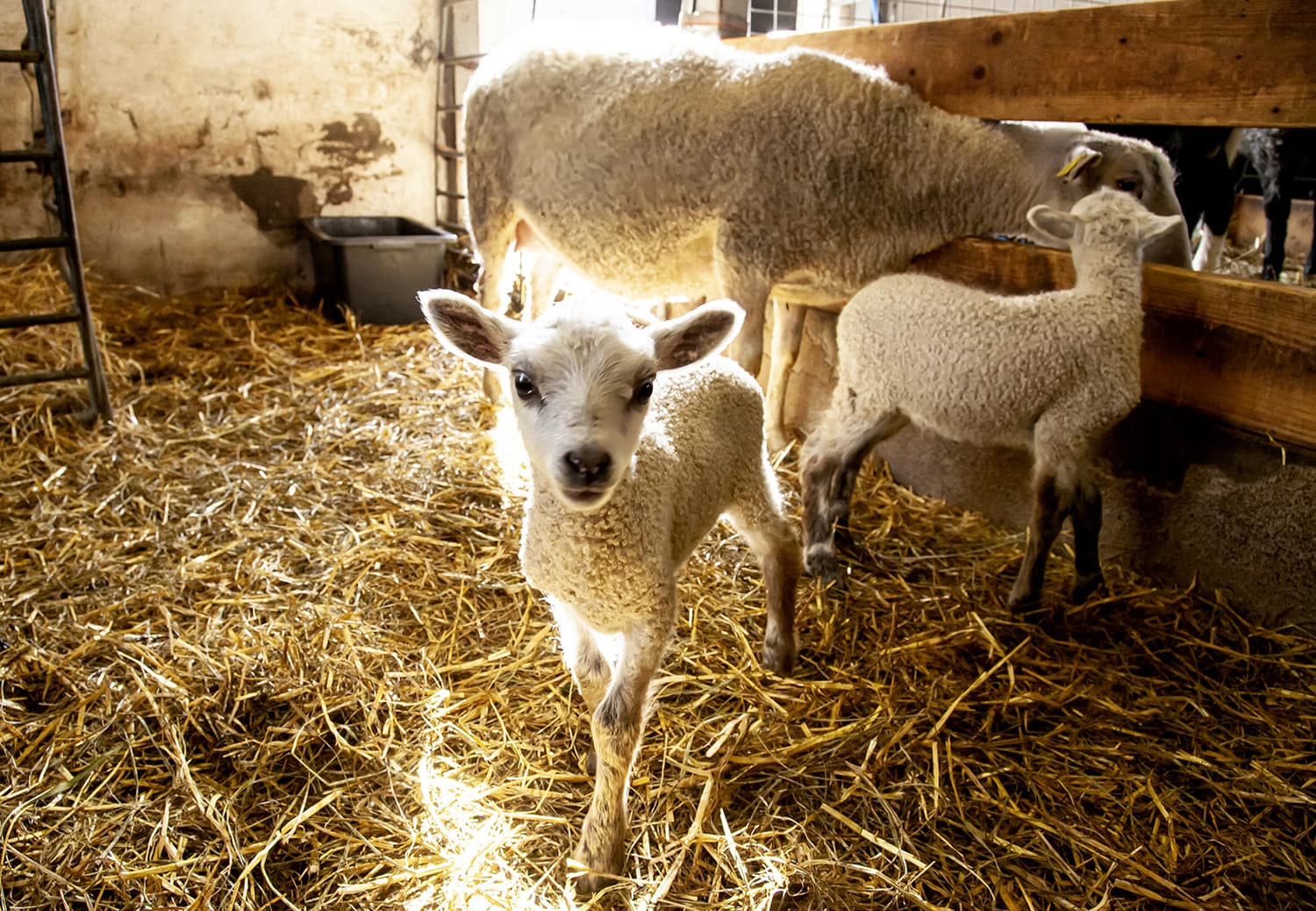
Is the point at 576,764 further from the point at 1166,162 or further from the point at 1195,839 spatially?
the point at 1166,162

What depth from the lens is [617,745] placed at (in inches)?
85.0

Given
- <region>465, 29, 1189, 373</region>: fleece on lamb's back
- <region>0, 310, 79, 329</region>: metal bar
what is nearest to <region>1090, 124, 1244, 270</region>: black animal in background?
<region>465, 29, 1189, 373</region>: fleece on lamb's back

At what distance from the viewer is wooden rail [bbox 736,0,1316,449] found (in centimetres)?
288

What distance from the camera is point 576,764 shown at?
260 centimetres

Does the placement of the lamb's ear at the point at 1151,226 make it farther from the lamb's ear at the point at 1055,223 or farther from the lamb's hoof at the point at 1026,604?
the lamb's hoof at the point at 1026,604

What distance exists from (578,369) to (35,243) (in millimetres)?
3781

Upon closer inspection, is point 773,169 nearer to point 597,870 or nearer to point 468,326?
point 468,326

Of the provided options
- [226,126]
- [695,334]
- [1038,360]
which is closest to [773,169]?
[1038,360]

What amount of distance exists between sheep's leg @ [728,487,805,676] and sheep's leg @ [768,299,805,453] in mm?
1858

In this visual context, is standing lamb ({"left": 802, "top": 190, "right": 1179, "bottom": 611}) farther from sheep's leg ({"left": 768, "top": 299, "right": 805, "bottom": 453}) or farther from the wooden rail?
sheep's leg ({"left": 768, "top": 299, "right": 805, "bottom": 453})

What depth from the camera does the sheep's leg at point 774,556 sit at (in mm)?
2711

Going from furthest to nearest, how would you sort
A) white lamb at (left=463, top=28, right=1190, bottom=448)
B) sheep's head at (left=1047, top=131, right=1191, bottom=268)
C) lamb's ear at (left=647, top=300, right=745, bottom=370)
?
white lamb at (left=463, top=28, right=1190, bottom=448) → sheep's head at (left=1047, top=131, right=1191, bottom=268) → lamb's ear at (left=647, top=300, right=745, bottom=370)

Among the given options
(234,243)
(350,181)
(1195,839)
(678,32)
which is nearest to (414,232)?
(350,181)

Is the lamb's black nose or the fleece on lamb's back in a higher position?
the fleece on lamb's back
